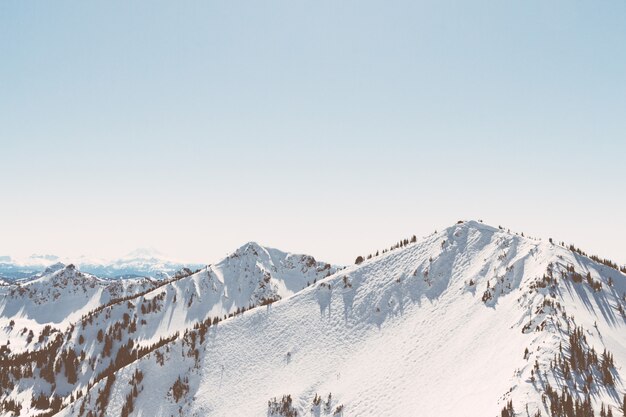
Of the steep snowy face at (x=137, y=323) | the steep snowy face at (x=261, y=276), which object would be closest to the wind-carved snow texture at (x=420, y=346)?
the steep snowy face at (x=137, y=323)

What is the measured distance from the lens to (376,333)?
205ft

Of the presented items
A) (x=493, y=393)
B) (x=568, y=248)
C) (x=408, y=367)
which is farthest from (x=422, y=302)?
(x=493, y=393)

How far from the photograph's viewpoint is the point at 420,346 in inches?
2077

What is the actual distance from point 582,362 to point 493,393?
7784mm

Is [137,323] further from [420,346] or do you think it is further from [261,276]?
[420,346]

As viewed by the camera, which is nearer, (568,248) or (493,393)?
(493,393)

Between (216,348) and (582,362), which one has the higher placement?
(216,348)

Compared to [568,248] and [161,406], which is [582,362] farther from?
[161,406]

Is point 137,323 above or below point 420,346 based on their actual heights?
above

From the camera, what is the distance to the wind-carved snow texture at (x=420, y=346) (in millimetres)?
32812

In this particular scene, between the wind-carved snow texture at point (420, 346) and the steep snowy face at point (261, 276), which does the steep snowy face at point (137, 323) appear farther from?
the wind-carved snow texture at point (420, 346)

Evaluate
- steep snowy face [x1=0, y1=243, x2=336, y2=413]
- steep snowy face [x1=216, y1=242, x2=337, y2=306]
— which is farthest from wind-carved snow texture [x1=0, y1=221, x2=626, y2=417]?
steep snowy face [x1=216, y1=242, x2=337, y2=306]

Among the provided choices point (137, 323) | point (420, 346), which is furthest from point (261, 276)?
point (420, 346)

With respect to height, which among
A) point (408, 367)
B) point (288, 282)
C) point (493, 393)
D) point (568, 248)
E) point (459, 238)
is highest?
point (288, 282)
